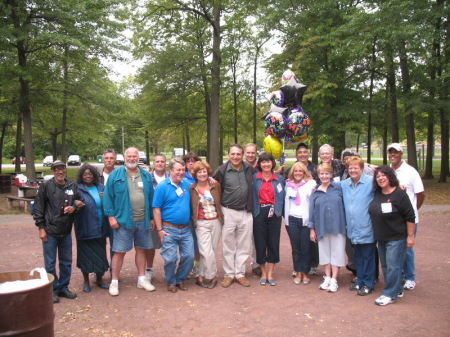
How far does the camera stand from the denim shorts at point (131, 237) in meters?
5.02

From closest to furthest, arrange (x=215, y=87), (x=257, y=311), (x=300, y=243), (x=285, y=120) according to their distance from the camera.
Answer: (x=257, y=311) < (x=300, y=243) < (x=285, y=120) < (x=215, y=87)

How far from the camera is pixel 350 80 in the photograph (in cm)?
1688

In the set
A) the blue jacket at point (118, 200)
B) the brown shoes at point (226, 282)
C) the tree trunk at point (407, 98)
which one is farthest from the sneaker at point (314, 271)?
the tree trunk at point (407, 98)

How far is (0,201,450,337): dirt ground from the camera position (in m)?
3.97

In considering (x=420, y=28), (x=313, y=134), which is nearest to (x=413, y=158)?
(x=313, y=134)

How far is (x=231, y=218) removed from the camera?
5.30 meters

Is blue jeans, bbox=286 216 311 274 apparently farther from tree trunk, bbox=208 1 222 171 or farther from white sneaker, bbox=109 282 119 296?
tree trunk, bbox=208 1 222 171

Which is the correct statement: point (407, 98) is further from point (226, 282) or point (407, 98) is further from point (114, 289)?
point (114, 289)

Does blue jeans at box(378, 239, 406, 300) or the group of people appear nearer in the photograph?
blue jeans at box(378, 239, 406, 300)

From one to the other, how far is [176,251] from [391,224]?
2659 millimetres

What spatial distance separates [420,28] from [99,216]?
40.4 ft

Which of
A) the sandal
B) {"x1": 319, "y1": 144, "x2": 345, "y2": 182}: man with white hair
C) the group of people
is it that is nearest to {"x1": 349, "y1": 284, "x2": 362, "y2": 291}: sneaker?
the group of people

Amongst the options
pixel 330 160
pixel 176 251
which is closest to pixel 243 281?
pixel 176 251

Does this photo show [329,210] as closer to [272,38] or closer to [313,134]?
[313,134]
